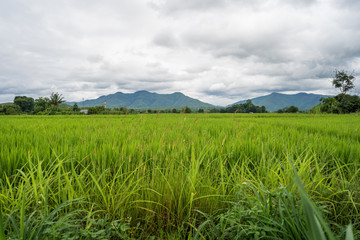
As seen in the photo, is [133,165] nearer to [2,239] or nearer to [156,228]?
[156,228]

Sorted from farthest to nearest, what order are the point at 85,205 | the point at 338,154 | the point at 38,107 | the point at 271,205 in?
the point at 38,107 < the point at 338,154 < the point at 85,205 < the point at 271,205

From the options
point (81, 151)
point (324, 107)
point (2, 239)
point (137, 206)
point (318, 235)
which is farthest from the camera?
point (324, 107)

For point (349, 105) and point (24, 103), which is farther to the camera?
point (24, 103)

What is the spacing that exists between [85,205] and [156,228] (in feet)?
2.03

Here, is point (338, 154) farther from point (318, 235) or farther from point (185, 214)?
point (318, 235)

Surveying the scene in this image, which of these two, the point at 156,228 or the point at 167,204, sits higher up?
the point at 167,204

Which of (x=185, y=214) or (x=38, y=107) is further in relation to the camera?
(x=38, y=107)

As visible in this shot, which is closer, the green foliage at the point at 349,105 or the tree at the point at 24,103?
the green foliage at the point at 349,105

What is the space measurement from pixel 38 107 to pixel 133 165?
201ft

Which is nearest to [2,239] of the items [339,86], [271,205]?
[271,205]

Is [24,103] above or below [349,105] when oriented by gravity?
above

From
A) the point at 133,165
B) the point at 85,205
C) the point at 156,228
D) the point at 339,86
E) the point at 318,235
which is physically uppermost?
the point at 339,86

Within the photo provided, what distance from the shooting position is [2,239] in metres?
0.80

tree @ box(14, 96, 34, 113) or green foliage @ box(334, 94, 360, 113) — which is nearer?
green foliage @ box(334, 94, 360, 113)
